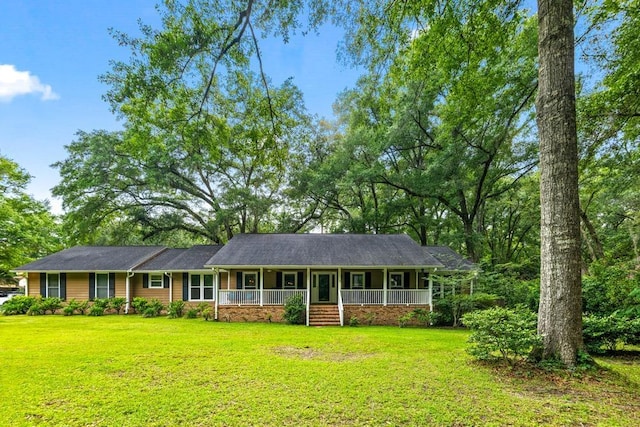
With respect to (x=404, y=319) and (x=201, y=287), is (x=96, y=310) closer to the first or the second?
(x=201, y=287)

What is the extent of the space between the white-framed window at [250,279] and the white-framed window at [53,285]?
35.4ft

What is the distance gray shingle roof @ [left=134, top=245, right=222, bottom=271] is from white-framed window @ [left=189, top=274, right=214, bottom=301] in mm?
726

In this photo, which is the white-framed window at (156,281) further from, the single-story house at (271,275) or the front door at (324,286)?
the front door at (324,286)

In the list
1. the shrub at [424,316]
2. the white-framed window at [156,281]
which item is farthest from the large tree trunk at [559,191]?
the white-framed window at [156,281]

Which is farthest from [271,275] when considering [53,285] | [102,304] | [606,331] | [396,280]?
[606,331]

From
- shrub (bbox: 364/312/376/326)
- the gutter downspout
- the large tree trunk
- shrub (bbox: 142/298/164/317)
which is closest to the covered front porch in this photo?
shrub (bbox: 364/312/376/326)

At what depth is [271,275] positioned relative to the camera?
53.9 feet

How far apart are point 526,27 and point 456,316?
13.5m

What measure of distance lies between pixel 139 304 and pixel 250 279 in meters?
6.04

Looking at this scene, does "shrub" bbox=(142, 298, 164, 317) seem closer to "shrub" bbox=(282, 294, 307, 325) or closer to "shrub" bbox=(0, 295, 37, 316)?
"shrub" bbox=(0, 295, 37, 316)

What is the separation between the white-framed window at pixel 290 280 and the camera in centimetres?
1641

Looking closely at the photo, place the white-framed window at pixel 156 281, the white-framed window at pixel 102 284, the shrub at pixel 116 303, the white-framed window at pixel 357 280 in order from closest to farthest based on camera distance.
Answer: the white-framed window at pixel 357 280
the shrub at pixel 116 303
the white-framed window at pixel 102 284
the white-framed window at pixel 156 281

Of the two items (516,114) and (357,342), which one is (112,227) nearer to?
(357,342)

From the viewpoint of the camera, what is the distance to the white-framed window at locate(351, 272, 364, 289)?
1634 cm
